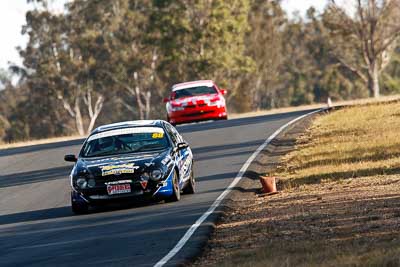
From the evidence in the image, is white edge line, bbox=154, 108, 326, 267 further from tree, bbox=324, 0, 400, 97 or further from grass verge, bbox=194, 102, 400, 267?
tree, bbox=324, 0, 400, 97

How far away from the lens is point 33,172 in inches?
1018

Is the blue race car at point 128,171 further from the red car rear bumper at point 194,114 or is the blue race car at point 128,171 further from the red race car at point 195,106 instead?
the red car rear bumper at point 194,114

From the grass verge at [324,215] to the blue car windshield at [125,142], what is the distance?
1765 mm

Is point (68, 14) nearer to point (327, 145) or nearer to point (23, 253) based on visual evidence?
point (327, 145)

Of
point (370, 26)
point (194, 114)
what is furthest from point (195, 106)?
point (370, 26)

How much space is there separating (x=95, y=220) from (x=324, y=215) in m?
3.54

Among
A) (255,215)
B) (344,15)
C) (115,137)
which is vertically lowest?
(255,215)

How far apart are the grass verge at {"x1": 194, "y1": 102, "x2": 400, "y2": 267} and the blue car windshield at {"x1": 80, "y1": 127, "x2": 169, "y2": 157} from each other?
176 cm

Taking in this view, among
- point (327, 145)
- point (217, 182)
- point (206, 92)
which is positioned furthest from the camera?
point (206, 92)

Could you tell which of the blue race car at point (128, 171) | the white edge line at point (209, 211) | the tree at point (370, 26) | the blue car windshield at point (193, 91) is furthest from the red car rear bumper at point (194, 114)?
the tree at point (370, 26)

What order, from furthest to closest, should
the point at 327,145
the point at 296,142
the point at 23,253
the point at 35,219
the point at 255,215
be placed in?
the point at 296,142 < the point at 327,145 < the point at 35,219 < the point at 255,215 < the point at 23,253

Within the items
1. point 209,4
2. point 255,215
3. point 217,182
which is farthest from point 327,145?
point 209,4

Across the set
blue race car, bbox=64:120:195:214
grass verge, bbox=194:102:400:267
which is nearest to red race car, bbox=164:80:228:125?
grass verge, bbox=194:102:400:267

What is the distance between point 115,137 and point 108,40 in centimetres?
5927
